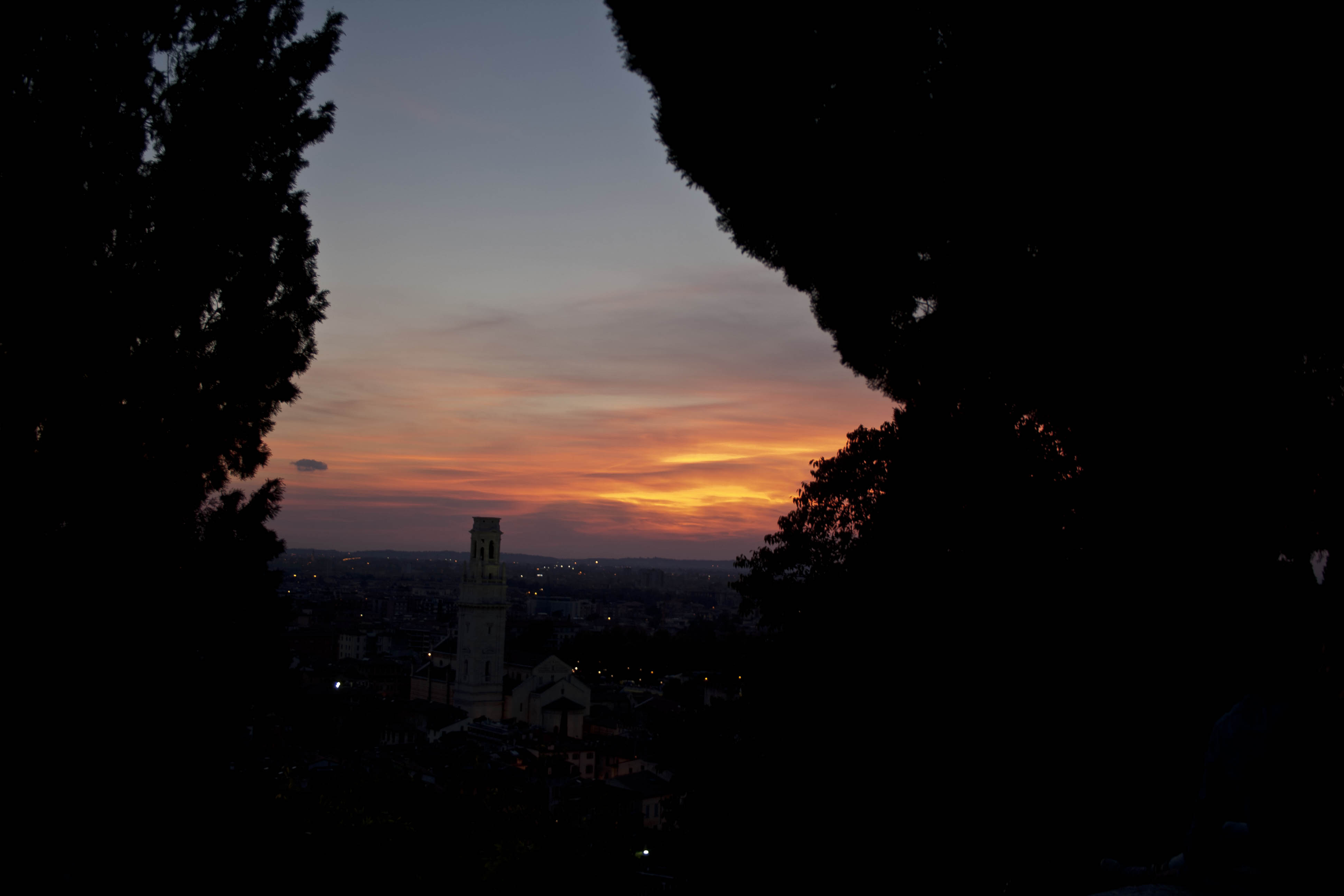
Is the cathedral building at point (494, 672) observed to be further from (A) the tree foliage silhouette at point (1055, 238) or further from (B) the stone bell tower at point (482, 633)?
(A) the tree foliage silhouette at point (1055, 238)

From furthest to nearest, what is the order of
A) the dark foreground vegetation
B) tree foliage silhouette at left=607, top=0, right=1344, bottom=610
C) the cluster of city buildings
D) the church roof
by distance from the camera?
the church roof
the cluster of city buildings
tree foliage silhouette at left=607, top=0, right=1344, bottom=610
the dark foreground vegetation

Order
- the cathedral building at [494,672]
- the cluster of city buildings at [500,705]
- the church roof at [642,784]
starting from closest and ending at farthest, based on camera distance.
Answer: the cluster of city buildings at [500,705] < the church roof at [642,784] < the cathedral building at [494,672]

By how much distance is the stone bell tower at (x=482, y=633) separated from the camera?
51469mm

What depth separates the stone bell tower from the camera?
5147cm

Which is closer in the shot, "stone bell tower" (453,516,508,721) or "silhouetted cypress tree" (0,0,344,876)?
"silhouetted cypress tree" (0,0,344,876)

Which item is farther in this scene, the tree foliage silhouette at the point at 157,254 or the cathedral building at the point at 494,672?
the cathedral building at the point at 494,672

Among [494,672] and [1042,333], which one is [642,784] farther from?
[1042,333]

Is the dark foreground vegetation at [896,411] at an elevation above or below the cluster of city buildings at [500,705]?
above

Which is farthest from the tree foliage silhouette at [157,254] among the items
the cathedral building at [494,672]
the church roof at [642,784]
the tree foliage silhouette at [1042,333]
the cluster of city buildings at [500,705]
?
the cathedral building at [494,672]

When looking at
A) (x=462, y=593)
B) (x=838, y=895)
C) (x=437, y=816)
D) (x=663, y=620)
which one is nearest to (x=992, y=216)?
(x=838, y=895)

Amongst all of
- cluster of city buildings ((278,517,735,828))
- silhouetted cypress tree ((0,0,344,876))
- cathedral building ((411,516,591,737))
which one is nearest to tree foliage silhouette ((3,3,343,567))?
silhouetted cypress tree ((0,0,344,876))

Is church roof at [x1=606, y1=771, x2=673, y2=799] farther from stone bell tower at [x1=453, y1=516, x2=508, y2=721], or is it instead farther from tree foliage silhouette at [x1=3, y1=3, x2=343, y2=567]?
tree foliage silhouette at [x1=3, y1=3, x2=343, y2=567]

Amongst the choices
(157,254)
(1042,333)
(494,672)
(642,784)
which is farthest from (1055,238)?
(494,672)

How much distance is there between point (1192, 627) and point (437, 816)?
14680mm
